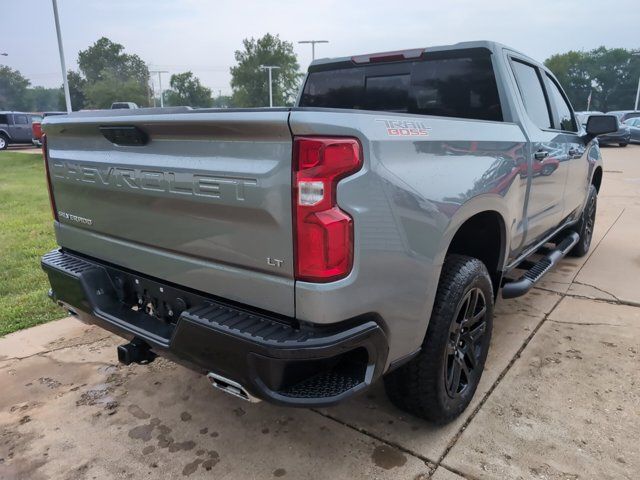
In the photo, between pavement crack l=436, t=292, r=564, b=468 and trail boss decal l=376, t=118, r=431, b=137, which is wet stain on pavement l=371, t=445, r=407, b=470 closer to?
pavement crack l=436, t=292, r=564, b=468

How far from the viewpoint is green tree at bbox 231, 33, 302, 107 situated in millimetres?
76750

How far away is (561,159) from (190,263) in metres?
3.02

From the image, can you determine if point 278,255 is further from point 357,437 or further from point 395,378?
point 357,437

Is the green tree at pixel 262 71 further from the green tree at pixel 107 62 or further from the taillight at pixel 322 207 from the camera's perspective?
the taillight at pixel 322 207

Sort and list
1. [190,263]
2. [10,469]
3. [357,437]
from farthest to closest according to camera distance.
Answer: [357,437], [10,469], [190,263]

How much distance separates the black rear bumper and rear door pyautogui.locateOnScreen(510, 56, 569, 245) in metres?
1.91

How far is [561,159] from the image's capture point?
12.6ft

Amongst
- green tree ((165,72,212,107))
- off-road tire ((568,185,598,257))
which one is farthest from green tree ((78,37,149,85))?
off-road tire ((568,185,598,257))

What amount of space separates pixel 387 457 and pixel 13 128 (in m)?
28.0

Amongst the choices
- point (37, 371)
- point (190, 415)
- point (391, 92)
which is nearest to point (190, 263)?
point (190, 415)

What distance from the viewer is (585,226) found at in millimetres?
5539

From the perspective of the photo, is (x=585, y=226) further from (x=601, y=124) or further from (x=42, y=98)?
(x=42, y=98)

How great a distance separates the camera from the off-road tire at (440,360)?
2.34 meters

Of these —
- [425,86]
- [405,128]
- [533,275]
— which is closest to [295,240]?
[405,128]
